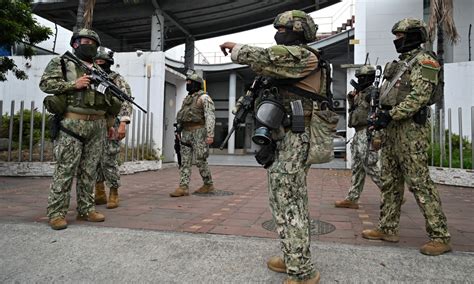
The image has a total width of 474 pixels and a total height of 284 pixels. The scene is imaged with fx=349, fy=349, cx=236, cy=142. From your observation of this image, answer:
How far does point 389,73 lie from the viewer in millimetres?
3025

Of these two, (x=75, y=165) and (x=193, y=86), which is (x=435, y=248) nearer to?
(x=75, y=165)

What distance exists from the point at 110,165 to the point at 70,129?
1.30 metres

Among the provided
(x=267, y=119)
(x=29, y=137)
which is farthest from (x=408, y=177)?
(x=29, y=137)

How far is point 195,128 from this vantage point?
5.39 metres

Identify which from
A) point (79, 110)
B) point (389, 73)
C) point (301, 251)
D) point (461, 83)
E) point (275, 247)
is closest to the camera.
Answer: point (301, 251)

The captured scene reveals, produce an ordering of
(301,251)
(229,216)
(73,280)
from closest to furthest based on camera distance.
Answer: (301,251), (73,280), (229,216)

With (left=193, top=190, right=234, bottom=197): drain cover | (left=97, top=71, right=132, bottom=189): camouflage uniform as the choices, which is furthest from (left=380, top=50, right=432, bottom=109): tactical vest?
(left=193, top=190, right=234, bottom=197): drain cover

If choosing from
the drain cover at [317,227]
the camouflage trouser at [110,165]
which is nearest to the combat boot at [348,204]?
the drain cover at [317,227]

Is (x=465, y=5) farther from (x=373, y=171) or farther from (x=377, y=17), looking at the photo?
(x=373, y=171)

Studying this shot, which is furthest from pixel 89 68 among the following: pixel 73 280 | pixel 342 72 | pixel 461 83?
pixel 342 72

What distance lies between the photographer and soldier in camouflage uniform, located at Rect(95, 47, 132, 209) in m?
4.33

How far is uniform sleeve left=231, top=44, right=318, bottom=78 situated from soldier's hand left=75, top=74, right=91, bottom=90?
1.74 m

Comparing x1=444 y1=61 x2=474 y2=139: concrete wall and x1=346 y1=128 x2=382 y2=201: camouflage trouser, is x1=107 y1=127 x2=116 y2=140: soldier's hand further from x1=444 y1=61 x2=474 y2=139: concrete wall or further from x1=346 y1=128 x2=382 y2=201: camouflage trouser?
x1=444 y1=61 x2=474 y2=139: concrete wall

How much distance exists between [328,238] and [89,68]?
281 centimetres
